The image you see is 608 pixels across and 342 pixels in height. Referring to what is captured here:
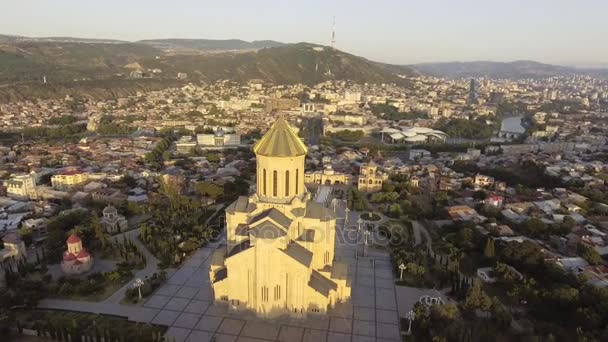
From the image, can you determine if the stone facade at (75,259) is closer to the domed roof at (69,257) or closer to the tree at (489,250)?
the domed roof at (69,257)

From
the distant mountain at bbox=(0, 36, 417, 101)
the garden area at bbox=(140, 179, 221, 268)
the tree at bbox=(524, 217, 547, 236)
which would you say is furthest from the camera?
the distant mountain at bbox=(0, 36, 417, 101)

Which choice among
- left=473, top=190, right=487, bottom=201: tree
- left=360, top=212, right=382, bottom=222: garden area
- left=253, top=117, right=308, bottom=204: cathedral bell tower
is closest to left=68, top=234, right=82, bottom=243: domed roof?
left=253, top=117, right=308, bottom=204: cathedral bell tower

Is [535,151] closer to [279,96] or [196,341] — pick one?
[196,341]

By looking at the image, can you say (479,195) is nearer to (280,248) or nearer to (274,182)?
(274,182)

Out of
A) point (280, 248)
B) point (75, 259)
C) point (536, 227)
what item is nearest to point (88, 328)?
point (75, 259)

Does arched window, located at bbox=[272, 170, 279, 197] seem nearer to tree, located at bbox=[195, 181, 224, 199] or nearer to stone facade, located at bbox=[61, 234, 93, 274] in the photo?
stone facade, located at bbox=[61, 234, 93, 274]

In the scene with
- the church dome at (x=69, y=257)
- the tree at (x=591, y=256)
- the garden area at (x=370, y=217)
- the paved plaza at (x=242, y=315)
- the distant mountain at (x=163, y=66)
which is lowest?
the garden area at (x=370, y=217)

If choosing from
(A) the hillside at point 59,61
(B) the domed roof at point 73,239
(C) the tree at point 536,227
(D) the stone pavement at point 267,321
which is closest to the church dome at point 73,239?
(B) the domed roof at point 73,239
